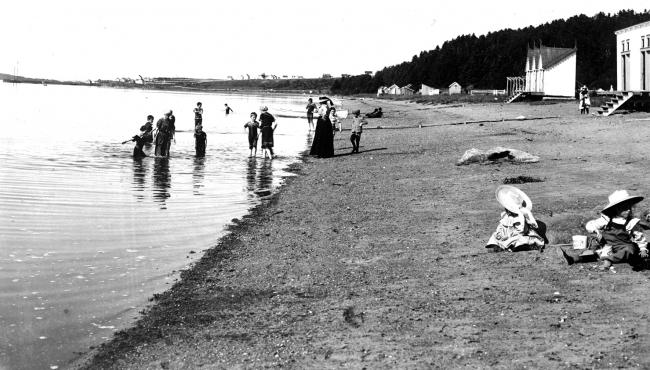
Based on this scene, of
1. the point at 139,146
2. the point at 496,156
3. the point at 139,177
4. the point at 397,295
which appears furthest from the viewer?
the point at 139,146

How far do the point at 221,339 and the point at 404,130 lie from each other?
103 feet

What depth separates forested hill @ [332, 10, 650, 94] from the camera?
13650cm

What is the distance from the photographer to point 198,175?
20312mm

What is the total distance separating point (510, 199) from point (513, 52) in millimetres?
158016

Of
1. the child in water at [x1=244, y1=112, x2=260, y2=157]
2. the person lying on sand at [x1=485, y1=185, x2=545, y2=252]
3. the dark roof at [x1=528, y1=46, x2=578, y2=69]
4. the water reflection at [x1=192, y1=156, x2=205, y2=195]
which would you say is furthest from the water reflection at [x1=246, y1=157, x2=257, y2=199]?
the dark roof at [x1=528, y1=46, x2=578, y2=69]

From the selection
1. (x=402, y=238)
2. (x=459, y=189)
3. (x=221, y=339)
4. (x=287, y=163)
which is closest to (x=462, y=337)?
(x=221, y=339)

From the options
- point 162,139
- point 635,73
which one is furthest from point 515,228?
point 635,73

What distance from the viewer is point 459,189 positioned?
50.0ft

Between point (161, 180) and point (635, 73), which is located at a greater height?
point (635, 73)

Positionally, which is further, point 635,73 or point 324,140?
point 635,73

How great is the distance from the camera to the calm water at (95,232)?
23.2 ft

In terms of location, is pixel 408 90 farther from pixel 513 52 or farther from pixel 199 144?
pixel 199 144

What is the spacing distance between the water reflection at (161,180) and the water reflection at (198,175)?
0.66 meters

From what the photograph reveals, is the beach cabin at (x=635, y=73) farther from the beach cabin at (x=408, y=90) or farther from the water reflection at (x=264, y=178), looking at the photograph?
the beach cabin at (x=408, y=90)
